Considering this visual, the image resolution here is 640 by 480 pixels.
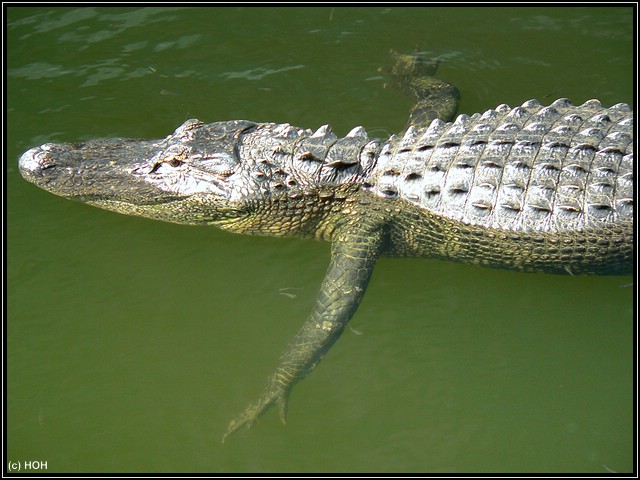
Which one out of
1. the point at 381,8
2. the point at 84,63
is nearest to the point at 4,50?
the point at 84,63

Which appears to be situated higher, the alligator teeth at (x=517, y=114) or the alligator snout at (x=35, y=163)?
the alligator teeth at (x=517, y=114)

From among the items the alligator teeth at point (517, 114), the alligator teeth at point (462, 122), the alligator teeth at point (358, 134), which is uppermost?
the alligator teeth at point (517, 114)

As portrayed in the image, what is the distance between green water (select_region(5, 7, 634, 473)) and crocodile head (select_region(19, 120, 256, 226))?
0.91ft

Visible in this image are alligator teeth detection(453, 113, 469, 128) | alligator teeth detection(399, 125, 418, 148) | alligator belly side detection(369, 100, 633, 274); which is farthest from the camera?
alligator teeth detection(453, 113, 469, 128)

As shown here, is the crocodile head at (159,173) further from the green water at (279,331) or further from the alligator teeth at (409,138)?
the alligator teeth at (409,138)

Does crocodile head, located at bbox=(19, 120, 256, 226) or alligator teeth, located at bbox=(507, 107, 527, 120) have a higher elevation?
alligator teeth, located at bbox=(507, 107, 527, 120)

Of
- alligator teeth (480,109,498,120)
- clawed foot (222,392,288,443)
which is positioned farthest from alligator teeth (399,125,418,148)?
clawed foot (222,392,288,443)

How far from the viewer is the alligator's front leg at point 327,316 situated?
393cm

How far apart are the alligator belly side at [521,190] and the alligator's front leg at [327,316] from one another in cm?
27

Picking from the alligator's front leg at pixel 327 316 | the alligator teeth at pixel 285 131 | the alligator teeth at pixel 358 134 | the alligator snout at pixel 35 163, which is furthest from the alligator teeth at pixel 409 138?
the alligator snout at pixel 35 163

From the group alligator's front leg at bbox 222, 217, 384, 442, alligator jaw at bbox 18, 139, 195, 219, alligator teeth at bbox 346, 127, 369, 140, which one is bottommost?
alligator's front leg at bbox 222, 217, 384, 442

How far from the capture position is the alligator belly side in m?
3.76

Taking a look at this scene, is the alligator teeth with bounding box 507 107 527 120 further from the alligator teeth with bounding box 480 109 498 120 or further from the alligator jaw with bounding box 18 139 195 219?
the alligator jaw with bounding box 18 139 195 219

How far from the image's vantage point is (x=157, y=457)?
12.7 feet
